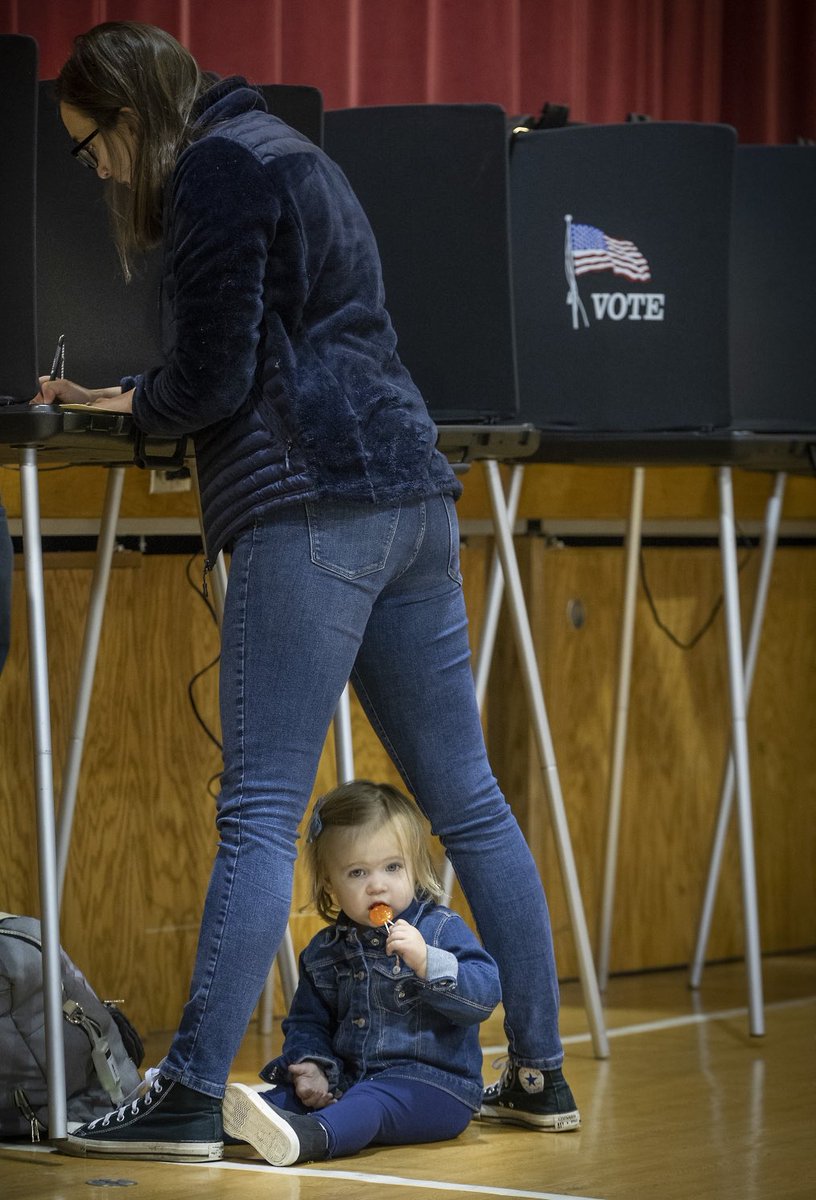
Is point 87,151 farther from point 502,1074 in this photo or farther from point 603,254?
point 502,1074

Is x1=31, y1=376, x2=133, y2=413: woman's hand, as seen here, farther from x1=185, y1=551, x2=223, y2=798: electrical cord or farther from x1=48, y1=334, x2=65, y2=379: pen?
x1=185, y1=551, x2=223, y2=798: electrical cord

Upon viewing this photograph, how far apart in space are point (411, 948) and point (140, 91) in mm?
1023

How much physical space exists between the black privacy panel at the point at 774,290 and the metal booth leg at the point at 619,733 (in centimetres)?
27

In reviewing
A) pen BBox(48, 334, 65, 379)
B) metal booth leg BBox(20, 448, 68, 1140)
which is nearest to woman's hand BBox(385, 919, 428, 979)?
metal booth leg BBox(20, 448, 68, 1140)

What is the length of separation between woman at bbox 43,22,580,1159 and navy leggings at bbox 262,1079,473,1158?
0.16m

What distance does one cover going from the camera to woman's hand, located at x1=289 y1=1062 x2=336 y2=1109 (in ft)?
7.09

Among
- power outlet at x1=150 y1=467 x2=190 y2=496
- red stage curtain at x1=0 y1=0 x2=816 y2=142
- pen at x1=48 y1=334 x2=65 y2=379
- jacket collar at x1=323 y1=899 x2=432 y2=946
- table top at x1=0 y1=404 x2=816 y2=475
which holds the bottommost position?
jacket collar at x1=323 y1=899 x2=432 y2=946

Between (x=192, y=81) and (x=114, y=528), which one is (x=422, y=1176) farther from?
(x=192, y=81)

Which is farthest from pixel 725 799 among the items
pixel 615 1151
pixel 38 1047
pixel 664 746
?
pixel 38 1047

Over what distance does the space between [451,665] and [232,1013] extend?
473 mm

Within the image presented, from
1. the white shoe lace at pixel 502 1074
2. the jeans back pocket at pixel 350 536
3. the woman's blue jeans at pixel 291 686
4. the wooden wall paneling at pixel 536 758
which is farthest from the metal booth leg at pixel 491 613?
the jeans back pocket at pixel 350 536

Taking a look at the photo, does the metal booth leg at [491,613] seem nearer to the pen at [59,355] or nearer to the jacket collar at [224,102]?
the pen at [59,355]

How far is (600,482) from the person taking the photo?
3.35 m

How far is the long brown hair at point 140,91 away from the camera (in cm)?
197
